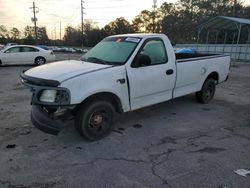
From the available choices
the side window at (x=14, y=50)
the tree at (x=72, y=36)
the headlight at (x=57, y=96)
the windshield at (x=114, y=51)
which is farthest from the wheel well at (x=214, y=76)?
the tree at (x=72, y=36)

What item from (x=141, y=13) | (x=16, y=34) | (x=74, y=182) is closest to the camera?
(x=74, y=182)

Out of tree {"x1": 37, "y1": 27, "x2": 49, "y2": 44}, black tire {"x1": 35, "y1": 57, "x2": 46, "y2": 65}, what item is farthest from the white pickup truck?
tree {"x1": 37, "y1": 27, "x2": 49, "y2": 44}

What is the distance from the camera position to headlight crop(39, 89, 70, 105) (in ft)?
13.3

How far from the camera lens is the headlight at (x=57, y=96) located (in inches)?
159

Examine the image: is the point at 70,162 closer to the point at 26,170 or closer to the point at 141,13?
the point at 26,170

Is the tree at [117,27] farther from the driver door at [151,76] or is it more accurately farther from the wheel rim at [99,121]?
the wheel rim at [99,121]

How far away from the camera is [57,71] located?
447 cm

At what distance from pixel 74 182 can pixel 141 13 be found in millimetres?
76018

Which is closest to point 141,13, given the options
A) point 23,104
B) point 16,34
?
point 16,34

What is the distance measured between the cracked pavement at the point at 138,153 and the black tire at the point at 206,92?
756mm

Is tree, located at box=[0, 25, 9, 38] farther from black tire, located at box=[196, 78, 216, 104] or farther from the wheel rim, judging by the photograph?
the wheel rim

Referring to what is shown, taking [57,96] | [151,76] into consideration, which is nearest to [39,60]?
[151,76]

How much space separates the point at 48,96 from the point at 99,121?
1.05 metres

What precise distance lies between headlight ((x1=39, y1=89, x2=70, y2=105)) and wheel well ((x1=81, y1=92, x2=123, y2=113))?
42 cm
